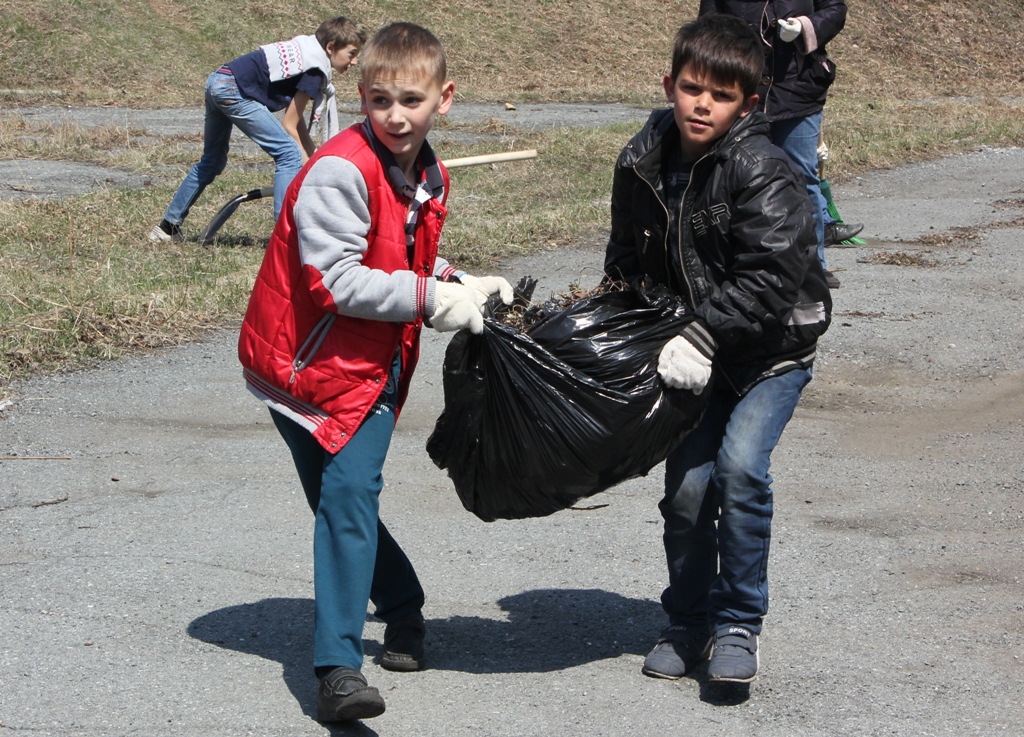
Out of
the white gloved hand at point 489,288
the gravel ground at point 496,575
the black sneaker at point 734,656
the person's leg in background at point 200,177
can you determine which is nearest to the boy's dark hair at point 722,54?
the white gloved hand at point 489,288

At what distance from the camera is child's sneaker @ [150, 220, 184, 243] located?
8.45m

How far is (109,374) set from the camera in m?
5.84

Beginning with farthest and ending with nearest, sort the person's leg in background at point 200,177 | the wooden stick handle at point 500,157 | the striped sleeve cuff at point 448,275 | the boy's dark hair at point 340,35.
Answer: the person's leg in background at point 200,177
the boy's dark hair at point 340,35
the wooden stick handle at point 500,157
the striped sleeve cuff at point 448,275

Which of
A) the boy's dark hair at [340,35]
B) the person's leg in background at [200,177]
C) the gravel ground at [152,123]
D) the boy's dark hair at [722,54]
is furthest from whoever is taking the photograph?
the gravel ground at [152,123]

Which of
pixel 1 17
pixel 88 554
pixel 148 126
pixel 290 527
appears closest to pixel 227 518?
pixel 290 527

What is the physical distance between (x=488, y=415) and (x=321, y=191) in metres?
0.68

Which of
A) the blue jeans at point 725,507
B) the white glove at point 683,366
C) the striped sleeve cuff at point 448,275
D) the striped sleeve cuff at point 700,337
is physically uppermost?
the striped sleeve cuff at point 448,275

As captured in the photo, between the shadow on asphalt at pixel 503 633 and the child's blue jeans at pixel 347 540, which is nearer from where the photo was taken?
the child's blue jeans at pixel 347 540

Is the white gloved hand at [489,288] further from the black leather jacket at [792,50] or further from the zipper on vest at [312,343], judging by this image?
the black leather jacket at [792,50]

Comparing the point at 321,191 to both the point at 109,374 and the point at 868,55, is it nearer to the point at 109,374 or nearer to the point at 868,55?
the point at 109,374

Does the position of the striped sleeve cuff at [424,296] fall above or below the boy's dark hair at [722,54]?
below

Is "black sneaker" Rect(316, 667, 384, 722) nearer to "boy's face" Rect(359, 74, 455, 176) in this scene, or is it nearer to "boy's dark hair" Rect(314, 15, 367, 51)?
"boy's face" Rect(359, 74, 455, 176)

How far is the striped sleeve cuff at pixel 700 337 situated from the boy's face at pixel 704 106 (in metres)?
0.47

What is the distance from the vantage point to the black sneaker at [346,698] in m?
2.74
